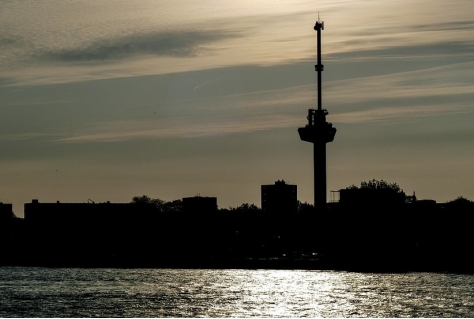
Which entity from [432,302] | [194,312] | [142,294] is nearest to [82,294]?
[142,294]

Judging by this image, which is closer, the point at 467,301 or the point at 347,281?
the point at 467,301

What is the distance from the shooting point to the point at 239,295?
133m

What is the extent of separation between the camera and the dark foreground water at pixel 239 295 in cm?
11175

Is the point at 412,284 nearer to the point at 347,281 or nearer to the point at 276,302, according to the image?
the point at 347,281

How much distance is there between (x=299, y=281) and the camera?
16275 cm

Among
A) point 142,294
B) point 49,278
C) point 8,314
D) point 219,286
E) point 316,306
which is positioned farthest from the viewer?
point 49,278

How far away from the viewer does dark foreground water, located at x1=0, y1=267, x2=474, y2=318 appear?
112 meters

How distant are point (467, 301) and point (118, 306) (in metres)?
34.0

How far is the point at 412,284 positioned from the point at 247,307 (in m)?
41.5

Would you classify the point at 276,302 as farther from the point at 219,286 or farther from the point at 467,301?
the point at 219,286

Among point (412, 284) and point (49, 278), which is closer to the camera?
point (412, 284)

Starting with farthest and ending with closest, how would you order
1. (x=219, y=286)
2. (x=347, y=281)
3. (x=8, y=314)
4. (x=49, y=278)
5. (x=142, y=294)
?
(x=49, y=278) < (x=347, y=281) < (x=219, y=286) < (x=142, y=294) < (x=8, y=314)

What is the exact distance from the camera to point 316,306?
4643 inches

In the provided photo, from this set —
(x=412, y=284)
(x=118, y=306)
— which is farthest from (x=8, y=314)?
(x=412, y=284)
